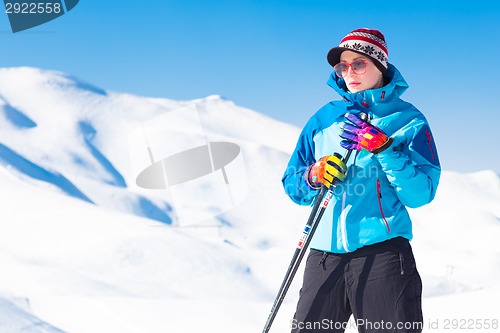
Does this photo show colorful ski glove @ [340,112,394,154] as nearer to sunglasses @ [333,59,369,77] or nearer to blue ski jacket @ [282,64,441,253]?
blue ski jacket @ [282,64,441,253]

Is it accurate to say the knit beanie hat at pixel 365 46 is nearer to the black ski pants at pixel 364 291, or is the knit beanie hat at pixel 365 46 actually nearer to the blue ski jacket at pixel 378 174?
the blue ski jacket at pixel 378 174

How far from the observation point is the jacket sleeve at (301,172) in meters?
2.89

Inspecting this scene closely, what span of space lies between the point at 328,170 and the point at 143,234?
11116 mm

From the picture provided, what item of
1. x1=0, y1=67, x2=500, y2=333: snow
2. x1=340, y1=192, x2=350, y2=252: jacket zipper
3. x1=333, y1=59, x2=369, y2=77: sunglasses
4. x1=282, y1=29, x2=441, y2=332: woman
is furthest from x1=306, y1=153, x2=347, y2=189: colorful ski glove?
x1=0, y1=67, x2=500, y2=333: snow

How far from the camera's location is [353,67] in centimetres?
281

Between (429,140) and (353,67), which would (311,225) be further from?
(353,67)

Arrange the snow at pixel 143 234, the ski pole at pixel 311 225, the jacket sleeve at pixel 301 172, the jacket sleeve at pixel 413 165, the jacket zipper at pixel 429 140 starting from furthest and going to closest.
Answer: the snow at pixel 143 234
the jacket sleeve at pixel 301 172
the ski pole at pixel 311 225
the jacket zipper at pixel 429 140
the jacket sleeve at pixel 413 165

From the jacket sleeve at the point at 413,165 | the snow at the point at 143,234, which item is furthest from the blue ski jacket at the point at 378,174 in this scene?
the snow at the point at 143,234

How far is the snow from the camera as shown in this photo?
267 inches

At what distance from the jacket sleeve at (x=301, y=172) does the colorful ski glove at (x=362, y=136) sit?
0.96 ft

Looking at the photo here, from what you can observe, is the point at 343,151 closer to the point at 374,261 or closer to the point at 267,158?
the point at 374,261

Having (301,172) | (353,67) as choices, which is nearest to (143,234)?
(301,172)

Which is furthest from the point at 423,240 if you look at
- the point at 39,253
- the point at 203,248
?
the point at 39,253

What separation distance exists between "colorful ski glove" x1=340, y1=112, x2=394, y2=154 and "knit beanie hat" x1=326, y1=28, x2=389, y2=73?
1.01ft
